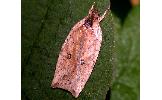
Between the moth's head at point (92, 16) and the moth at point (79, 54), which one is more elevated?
the moth's head at point (92, 16)

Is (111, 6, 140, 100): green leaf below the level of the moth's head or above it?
below

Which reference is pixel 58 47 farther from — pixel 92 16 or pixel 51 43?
pixel 92 16

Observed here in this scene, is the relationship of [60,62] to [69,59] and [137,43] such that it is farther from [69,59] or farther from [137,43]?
[137,43]

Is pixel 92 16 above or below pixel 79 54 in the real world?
above

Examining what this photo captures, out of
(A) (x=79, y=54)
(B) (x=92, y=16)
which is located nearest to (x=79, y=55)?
(A) (x=79, y=54)
